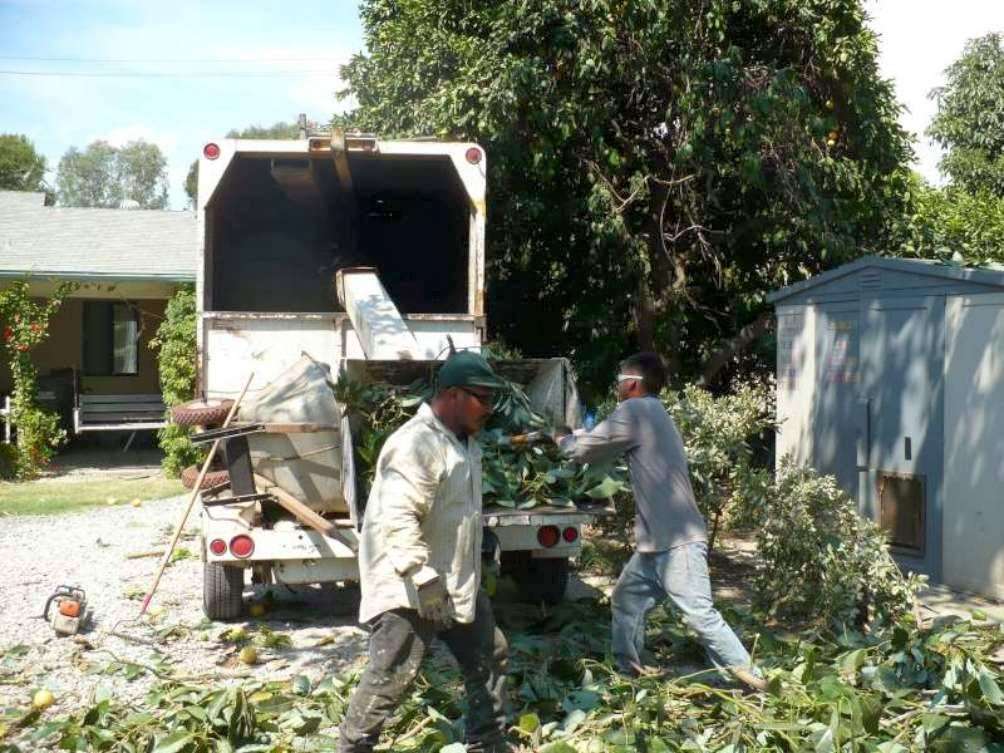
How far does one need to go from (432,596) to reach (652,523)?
1635 millimetres

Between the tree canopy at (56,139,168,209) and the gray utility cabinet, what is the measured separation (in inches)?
3748

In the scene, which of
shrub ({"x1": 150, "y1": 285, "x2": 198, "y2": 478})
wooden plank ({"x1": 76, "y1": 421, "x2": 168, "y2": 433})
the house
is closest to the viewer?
shrub ({"x1": 150, "y1": 285, "x2": 198, "y2": 478})

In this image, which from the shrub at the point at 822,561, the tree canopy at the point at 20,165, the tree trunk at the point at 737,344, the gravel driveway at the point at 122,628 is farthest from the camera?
the tree canopy at the point at 20,165

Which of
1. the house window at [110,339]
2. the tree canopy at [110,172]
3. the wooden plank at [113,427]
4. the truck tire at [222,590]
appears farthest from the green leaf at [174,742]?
the tree canopy at [110,172]

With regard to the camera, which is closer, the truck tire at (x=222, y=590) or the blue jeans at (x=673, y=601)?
the blue jeans at (x=673, y=601)

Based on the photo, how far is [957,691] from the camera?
4430mm

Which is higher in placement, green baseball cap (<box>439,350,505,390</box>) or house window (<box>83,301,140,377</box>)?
house window (<box>83,301,140,377</box>)

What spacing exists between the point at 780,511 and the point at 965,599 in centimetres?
168

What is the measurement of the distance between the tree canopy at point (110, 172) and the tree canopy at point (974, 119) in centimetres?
8483

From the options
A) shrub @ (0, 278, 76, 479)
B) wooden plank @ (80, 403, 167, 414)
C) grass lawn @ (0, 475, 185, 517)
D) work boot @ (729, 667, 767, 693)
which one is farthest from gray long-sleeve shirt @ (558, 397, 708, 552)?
wooden plank @ (80, 403, 167, 414)

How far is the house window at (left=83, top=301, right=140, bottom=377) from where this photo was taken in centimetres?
1772

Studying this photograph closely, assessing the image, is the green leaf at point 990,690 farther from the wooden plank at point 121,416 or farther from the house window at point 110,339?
the house window at point 110,339

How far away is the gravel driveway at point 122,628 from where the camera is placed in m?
5.71

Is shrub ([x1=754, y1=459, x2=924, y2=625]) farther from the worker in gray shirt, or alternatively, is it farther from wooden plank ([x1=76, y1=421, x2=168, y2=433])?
wooden plank ([x1=76, y1=421, x2=168, y2=433])
